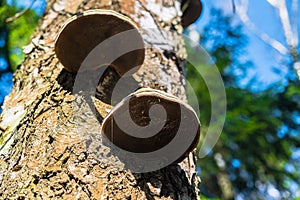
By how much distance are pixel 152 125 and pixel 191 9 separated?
2800 millimetres

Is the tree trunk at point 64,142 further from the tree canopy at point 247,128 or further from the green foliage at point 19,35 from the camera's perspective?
the tree canopy at point 247,128

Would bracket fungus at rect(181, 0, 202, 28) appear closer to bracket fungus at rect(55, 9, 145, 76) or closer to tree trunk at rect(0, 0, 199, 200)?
tree trunk at rect(0, 0, 199, 200)

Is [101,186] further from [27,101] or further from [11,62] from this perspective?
[11,62]

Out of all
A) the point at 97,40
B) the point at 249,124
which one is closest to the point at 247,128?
the point at 249,124

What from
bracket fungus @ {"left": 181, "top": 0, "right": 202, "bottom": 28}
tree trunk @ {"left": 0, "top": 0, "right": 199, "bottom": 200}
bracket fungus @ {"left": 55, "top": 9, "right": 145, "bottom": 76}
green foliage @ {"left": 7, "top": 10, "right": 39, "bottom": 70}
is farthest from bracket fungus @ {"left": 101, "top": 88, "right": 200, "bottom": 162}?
green foliage @ {"left": 7, "top": 10, "right": 39, "bottom": 70}

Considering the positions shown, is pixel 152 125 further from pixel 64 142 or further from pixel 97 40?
pixel 97 40

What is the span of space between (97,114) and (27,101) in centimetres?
51

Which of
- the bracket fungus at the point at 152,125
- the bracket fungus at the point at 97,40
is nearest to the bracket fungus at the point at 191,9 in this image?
the bracket fungus at the point at 97,40

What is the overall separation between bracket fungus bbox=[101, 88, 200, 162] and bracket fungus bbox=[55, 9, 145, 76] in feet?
1.50

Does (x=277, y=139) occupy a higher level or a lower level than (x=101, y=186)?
lower

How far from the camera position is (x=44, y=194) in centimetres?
159

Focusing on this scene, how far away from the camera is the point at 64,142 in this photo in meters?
1.80

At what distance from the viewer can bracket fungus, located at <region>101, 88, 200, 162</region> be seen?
5.58ft

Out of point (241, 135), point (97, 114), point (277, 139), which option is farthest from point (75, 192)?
point (277, 139)
